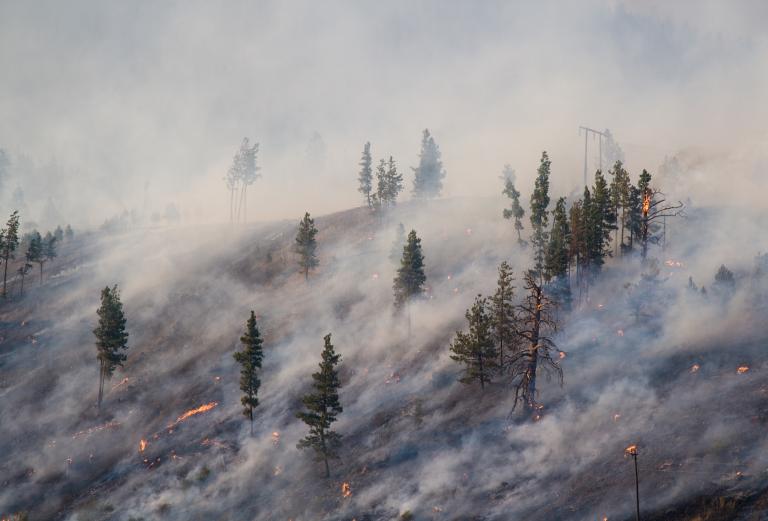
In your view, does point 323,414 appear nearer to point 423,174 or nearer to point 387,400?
point 387,400

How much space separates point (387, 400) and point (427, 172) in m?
74.7

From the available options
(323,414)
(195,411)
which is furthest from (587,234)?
(195,411)

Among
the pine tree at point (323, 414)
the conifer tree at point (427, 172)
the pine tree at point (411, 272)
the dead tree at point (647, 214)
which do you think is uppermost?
the conifer tree at point (427, 172)

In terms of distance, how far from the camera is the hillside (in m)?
34.2

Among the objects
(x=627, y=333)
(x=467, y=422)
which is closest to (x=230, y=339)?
(x=467, y=422)

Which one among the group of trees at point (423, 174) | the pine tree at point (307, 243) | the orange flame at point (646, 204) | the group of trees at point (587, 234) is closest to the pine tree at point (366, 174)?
the group of trees at point (423, 174)

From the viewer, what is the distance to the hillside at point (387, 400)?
34.2 m

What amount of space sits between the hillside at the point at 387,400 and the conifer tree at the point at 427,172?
88.6ft

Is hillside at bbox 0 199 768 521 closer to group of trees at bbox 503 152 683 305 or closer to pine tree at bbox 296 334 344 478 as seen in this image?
pine tree at bbox 296 334 344 478

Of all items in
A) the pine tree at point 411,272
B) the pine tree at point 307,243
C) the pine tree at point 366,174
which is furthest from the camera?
the pine tree at point 366,174

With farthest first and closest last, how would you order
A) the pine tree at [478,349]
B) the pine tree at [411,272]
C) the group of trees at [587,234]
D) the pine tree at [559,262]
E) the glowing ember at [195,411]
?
the pine tree at [411,272] < the group of trees at [587,234] < the pine tree at [559,262] < the glowing ember at [195,411] < the pine tree at [478,349]

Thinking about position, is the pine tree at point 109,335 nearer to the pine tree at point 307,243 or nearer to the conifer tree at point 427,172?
the pine tree at point 307,243

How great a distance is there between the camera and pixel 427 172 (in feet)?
385

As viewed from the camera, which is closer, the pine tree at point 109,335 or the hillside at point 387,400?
the hillside at point 387,400
